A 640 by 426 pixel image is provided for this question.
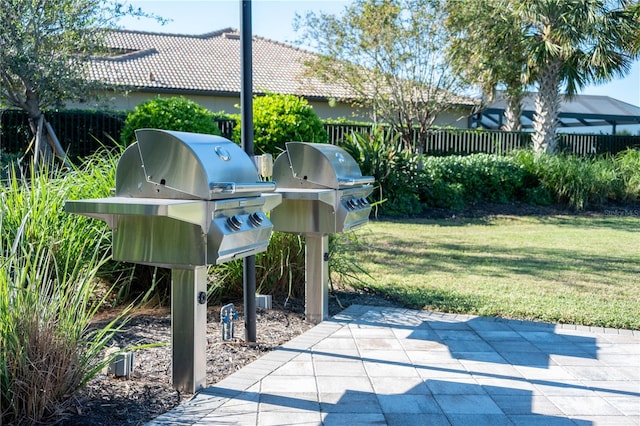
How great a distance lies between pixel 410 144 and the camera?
18547 mm

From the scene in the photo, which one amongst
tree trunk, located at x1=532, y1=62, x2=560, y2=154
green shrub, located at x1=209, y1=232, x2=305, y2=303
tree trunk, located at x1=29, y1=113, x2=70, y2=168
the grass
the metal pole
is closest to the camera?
the metal pole

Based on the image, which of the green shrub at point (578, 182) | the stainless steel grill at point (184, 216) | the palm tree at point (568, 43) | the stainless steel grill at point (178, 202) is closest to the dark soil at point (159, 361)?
the stainless steel grill at point (184, 216)

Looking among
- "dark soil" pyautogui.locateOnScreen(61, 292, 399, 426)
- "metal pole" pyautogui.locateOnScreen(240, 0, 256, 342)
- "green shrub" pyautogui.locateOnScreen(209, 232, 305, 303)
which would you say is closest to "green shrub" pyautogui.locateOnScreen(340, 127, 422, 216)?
"dark soil" pyautogui.locateOnScreen(61, 292, 399, 426)

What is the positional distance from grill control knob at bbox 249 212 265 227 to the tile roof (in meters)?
18.6

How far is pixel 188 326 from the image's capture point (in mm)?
4102

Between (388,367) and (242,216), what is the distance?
1.52m

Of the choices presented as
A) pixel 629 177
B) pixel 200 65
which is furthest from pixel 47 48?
pixel 200 65

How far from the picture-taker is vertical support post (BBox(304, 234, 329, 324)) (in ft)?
19.5

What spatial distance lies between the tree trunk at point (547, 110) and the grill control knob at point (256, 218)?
1646 cm

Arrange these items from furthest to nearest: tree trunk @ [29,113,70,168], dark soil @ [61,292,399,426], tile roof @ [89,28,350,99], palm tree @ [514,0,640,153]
Answer: tile roof @ [89,28,350,99], palm tree @ [514,0,640,153], tree trunk @ [29,113,70,168], dark soil @ [61,292,399,426]

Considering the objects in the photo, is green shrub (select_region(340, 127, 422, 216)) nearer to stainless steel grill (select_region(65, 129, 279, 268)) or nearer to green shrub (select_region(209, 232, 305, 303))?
green shrub (select_region(209, 232, 305, 303))

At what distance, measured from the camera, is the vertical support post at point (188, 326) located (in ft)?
13.4

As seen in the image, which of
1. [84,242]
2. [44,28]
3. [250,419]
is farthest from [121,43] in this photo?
[250,419]

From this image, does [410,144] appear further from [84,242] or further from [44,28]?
[84,242]
